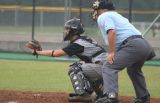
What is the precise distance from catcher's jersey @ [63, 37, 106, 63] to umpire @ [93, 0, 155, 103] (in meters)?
0.48

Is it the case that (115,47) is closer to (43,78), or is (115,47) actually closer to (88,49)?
(88,49)

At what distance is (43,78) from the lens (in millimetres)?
12102

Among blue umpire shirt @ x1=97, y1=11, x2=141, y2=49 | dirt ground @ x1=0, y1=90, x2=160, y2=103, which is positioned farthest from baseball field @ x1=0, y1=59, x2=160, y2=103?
blue umpire shirt @ x1=97, y1=11, x2=141, y2=49

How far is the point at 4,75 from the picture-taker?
493 inches

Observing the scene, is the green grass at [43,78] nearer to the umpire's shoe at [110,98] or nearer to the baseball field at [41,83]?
the baseball field at [41,83]

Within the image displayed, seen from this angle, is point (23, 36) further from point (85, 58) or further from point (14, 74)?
point (85, 58)

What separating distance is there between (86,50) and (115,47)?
2.79 ft

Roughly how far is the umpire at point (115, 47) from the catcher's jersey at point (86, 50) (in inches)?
18.8

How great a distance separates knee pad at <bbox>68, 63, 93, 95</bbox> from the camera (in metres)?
7.85

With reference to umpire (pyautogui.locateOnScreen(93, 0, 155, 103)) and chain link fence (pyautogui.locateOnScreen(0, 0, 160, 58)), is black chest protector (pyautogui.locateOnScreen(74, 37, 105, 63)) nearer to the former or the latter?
umpire (pyautogui.locateOnScreen(93, 0, 155, 103))

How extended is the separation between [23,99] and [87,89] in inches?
36.8

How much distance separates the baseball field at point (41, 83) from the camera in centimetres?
829

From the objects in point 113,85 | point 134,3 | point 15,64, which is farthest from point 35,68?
point 113,85

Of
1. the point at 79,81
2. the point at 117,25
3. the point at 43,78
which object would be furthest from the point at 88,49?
the point at 43,78
